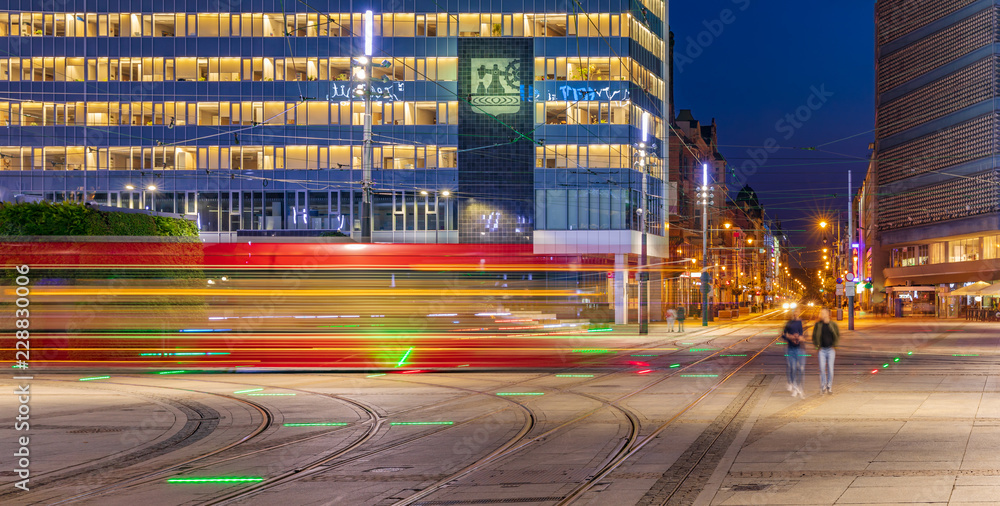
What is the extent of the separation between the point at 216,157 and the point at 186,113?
375 cm

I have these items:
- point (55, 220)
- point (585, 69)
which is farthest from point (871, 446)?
point (585, 69)

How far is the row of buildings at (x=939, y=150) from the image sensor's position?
7062 cm

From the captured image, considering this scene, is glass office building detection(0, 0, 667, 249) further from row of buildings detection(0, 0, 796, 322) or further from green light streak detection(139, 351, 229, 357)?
green light streak detection(139, 351, 229, 357)

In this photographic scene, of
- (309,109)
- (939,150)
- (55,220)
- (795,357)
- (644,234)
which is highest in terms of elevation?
(309,109)

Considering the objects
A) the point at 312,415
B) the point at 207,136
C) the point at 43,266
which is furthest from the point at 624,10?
the point at 312,415

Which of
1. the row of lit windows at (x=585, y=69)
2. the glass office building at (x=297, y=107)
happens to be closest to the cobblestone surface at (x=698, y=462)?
the glass office building at (x=297, y=107)

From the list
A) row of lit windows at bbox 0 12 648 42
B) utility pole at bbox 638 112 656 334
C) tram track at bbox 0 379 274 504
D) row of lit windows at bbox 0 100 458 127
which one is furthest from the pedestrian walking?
row of lit windows at bbox 0 100 458 127

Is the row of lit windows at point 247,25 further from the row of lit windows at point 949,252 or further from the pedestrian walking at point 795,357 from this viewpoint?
the pedestrian walking at point 795,357

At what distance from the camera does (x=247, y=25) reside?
61.5 m

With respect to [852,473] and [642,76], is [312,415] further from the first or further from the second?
[642,76]

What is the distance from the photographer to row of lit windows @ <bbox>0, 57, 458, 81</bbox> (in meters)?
61.3

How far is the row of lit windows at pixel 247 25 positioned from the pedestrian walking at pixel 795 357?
4705 cm

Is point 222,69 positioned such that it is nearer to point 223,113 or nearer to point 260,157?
point 223,113

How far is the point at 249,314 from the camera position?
21391 millimetres
